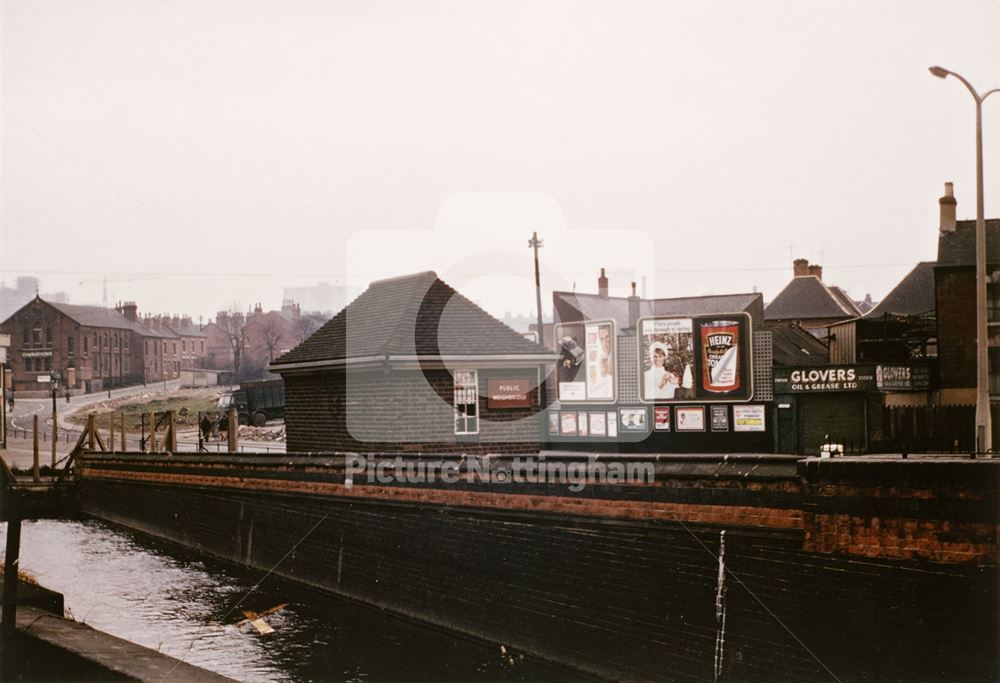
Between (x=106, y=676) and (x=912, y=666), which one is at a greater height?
(x=912, y=666)

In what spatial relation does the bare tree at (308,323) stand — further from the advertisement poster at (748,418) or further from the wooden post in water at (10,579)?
the wooden post in water at (10,579)

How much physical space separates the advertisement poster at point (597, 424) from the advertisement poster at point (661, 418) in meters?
2.21

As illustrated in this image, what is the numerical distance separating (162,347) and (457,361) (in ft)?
238

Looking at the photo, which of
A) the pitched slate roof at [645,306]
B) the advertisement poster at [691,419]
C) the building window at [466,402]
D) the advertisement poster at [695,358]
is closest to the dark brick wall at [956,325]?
the advertisement poster at [695,358]

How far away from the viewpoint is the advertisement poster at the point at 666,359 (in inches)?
1383

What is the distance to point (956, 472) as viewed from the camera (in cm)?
807

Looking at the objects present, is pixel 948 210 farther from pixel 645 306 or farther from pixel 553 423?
pixel 553 423

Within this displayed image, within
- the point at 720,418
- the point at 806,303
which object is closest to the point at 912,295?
the point at 806,303

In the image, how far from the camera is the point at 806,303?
58.8m

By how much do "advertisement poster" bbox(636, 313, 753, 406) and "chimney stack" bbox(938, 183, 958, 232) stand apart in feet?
27.4

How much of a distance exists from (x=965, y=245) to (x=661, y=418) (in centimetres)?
1328

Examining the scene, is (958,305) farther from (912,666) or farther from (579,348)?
(912,666)

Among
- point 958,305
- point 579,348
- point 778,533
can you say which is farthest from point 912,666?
point 579,348

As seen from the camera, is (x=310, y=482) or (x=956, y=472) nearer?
(x=956, y=472)
